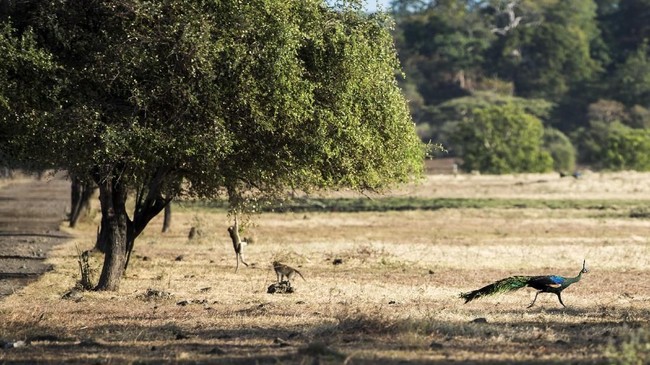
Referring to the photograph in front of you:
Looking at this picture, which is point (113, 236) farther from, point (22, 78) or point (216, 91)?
point (216, 91)

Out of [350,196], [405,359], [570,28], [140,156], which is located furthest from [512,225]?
[570,28]

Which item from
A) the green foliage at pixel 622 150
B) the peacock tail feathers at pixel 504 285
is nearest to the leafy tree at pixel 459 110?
the green foliage at pixel 622 150

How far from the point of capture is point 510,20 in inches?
6147

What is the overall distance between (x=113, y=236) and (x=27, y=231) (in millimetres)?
19067

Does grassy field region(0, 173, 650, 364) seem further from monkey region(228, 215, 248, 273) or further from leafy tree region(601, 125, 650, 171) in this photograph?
leafy tree region(601, 125, 650, 171)

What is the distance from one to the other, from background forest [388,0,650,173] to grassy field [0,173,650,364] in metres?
69.9

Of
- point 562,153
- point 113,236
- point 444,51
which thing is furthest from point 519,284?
point 444,51

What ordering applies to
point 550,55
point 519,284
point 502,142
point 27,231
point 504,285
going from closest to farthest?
point 504,285 → point 519,284 → point 27,231 → point 502,142 → point 550,55

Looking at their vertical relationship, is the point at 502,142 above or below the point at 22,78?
below

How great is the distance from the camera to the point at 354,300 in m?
23.8

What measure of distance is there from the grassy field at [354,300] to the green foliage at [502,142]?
53544mm

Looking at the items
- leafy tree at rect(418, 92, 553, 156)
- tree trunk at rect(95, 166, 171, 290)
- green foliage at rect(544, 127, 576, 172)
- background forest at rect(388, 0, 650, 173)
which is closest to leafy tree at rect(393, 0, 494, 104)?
background forest at rect(388, 0, 650, 173)

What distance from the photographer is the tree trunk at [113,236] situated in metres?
25.7

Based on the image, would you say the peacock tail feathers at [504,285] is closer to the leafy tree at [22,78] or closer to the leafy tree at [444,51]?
the leafy tree at [22,78]
